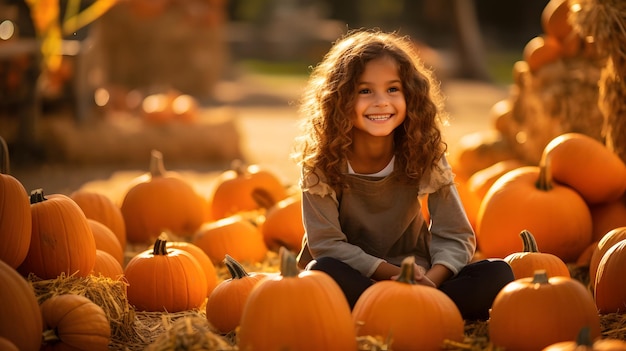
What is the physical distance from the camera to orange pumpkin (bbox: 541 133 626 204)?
4.52 meters

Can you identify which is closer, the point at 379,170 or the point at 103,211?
the point at 379,170

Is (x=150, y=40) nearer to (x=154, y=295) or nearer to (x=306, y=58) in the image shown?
(x=306, y=58)

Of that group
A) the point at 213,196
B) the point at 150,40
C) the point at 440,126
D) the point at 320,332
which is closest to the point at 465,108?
the point at 150,40

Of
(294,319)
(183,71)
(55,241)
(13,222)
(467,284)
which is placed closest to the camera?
(294,319)

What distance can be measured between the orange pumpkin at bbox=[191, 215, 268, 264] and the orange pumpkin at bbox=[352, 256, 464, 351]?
1.76m

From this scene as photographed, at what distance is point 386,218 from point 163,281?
957 millimetres

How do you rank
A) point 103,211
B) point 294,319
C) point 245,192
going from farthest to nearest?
1. point 245,192
2. point 103,211
3. point 294,319

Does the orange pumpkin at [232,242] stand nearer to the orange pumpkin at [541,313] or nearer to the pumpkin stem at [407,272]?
the pumpkin stem at [407,272]

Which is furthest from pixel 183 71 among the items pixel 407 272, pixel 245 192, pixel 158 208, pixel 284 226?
pixel 407 272

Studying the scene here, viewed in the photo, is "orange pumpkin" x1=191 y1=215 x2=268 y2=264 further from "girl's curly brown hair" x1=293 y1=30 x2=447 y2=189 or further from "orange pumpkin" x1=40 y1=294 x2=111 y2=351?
"orange pumpkin" x1=40 y1=294 x2=111 y2=351

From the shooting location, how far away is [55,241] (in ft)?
11.0

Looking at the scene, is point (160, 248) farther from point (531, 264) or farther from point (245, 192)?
point (245, 192)

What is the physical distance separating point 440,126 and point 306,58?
20.4 metres

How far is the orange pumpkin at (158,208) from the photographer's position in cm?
535
